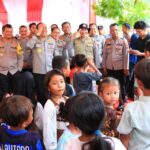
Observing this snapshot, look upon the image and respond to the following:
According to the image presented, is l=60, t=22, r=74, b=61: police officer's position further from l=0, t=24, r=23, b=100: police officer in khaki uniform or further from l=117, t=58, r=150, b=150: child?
l=117, t=58, r=150, b=150: child

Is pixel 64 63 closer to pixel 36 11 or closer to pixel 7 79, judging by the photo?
pixel 7 79

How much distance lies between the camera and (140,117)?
1497mm

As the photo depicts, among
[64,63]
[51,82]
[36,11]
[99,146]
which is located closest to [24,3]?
[36,11]

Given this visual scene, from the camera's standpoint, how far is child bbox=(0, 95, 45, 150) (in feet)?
5.17

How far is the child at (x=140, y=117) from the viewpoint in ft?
4.91

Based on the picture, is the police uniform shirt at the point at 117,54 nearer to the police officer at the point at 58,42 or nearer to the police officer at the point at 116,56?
the police officer at the point at 116,56

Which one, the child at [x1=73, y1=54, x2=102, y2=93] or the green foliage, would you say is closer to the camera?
the child at [x1=73, y1=54, x2=102, y2=93]

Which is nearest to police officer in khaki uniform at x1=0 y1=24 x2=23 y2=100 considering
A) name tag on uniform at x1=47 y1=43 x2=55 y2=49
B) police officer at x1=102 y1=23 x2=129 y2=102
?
name tag on uniform at x1=47 y1=43 x2=55 y2=49

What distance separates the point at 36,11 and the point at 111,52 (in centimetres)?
288

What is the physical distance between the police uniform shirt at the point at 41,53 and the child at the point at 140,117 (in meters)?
3.18

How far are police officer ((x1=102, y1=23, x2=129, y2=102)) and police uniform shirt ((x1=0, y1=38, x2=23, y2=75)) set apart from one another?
1.42 m

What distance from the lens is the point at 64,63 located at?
118 inches

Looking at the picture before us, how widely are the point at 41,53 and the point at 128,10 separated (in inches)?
102

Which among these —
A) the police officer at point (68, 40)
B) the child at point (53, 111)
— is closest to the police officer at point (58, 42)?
the police officer at point (68, 40)
